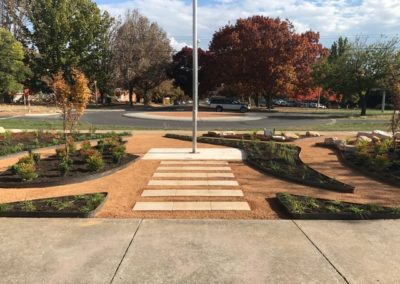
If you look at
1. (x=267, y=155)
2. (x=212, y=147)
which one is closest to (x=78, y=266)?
(x=267, y=155)

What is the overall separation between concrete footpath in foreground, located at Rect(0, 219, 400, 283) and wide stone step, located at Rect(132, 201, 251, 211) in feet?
2.42

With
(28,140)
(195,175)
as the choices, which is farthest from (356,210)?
(28,140)

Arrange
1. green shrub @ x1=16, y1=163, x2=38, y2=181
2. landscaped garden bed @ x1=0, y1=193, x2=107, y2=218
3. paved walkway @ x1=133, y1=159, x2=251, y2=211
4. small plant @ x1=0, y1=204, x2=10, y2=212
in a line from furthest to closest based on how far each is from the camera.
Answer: green shrub @ x1=16, y1=163, x2=38, y2=181
paved walkway @ x1=133, y1=159, x2=251, y2=211
small plant @ x1=0, y1=204, x2=10, y2=212
landscaped garden bed @ x1=0, y1=193, x2=107, y2=218

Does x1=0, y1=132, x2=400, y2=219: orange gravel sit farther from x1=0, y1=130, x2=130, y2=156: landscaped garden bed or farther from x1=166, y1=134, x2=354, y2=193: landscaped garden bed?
x1=0, y1=130, x2=130, y2=156: landscaped garden bed

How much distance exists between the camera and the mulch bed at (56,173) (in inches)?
327

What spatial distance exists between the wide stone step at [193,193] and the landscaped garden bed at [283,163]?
1.71 metres

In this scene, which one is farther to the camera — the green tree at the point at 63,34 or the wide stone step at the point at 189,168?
the green tree at the point at 63,34

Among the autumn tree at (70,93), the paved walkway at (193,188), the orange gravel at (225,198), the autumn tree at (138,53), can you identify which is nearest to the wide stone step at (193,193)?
the paved walkway at (193,188)

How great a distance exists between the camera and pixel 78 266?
14.7 feet

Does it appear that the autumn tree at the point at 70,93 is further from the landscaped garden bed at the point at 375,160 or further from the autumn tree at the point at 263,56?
the autumn tree at the point at 263,56

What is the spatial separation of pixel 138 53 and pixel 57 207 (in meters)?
56.2

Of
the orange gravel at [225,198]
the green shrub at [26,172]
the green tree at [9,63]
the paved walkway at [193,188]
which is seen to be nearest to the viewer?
the orange gravel at [225,198]

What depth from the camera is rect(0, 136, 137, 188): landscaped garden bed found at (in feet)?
27.5

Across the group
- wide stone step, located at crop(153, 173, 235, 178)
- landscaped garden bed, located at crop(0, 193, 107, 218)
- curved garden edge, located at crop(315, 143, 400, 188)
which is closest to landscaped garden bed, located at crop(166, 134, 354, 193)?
wide stone step, located at crop(153, 173, 235, 178)
